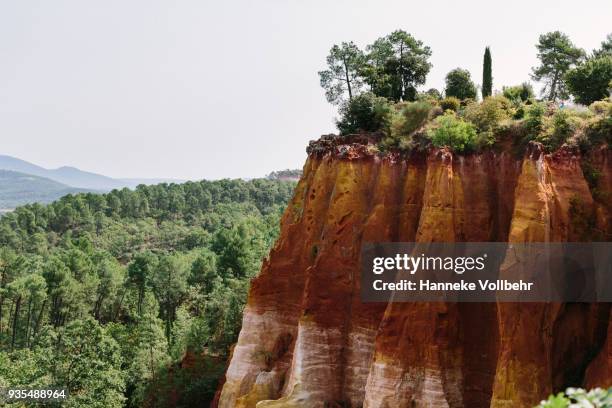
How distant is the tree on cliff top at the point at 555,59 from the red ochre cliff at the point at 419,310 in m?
26.5

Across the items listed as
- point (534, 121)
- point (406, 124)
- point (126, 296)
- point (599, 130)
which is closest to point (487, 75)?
point (406, 124)

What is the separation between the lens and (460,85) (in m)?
38.3

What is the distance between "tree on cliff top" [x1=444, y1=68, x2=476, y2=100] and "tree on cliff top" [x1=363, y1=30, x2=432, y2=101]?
116 inches

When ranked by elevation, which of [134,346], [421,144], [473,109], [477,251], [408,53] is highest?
[408,53]

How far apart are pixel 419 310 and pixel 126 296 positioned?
59996mm

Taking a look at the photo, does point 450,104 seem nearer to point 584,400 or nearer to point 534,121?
point 534,121

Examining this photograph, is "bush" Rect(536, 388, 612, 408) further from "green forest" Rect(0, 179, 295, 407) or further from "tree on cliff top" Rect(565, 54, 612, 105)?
"green forest" Rect(0, 179, 295, 407)

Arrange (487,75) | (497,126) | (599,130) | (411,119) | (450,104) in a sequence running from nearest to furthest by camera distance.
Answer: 1. (599,130)
2. (497,126)
3. (411,119)
4. (450,104)
5. (487,75)

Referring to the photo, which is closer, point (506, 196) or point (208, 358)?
point (506, 196)

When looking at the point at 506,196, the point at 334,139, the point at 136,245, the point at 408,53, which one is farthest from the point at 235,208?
the point at 506,196

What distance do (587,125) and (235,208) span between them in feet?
433

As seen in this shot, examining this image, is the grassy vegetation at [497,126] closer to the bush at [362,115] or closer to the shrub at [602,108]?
the shrub at [602,108]

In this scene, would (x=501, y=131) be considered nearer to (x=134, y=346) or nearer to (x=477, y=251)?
(x=477, y=251)

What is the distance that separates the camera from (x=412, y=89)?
41812 mm
